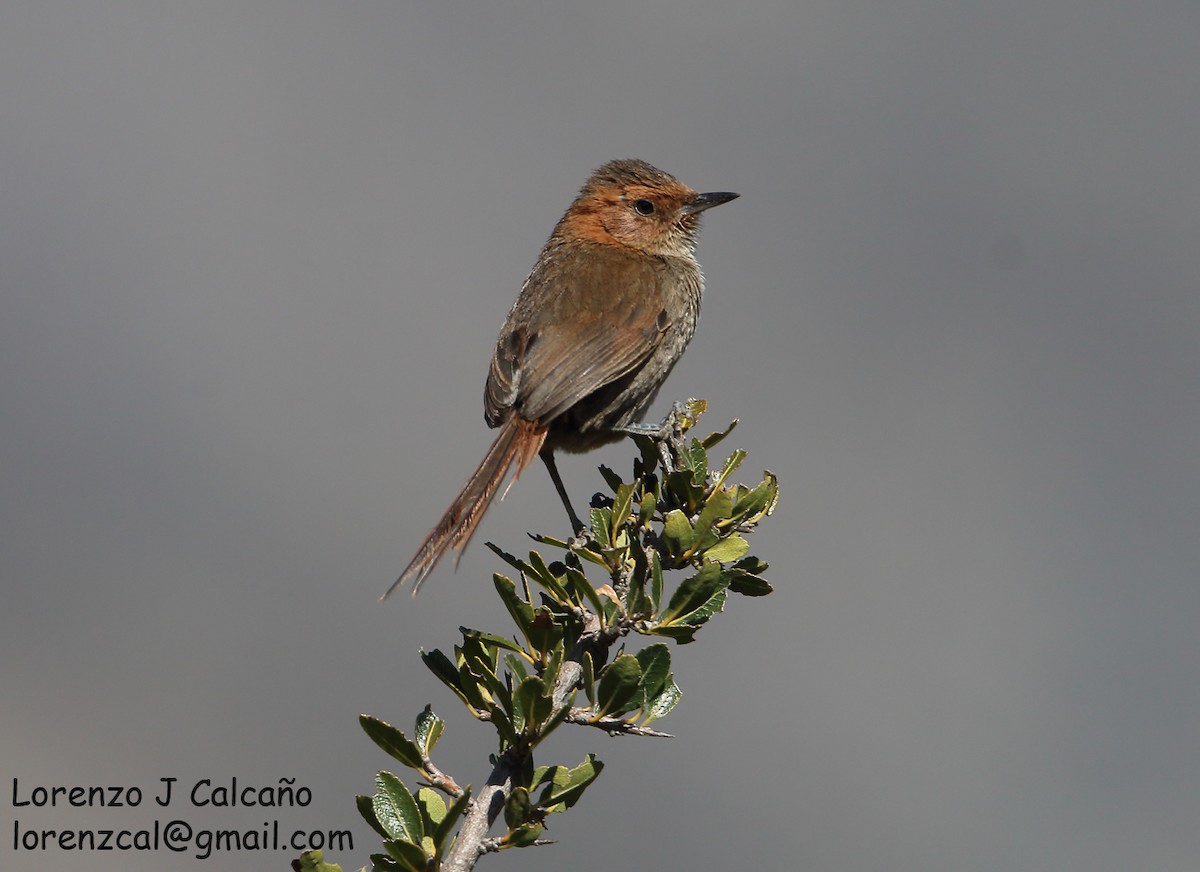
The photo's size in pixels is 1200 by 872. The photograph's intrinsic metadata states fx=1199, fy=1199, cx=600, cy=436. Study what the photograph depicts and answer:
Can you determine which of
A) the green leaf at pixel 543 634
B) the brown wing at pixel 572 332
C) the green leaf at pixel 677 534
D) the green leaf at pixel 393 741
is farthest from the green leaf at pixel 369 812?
the brown wing at pixel 572 332

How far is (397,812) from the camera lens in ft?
7.07

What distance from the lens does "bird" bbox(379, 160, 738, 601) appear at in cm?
441

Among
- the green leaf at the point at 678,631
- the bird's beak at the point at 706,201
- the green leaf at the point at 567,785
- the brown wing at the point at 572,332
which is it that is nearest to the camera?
the green leaf at the point at 567,785

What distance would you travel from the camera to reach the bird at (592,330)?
4414 mm

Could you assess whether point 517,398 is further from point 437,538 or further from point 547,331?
point 437,538

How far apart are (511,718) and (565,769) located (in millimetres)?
143

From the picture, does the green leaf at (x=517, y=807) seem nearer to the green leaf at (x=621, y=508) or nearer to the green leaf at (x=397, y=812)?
the green leaf at (x=397, y=812)

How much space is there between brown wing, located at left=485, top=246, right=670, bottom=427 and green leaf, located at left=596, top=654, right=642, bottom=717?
2.14 meters

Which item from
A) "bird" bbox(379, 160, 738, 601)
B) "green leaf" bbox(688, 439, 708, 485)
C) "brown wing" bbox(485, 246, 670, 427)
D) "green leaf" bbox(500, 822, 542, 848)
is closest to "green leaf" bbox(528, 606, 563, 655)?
"green leaf" bbox(500, 822, 542, 848)

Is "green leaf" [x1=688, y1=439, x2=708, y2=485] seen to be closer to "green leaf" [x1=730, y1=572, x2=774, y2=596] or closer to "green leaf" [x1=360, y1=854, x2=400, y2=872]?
"green leaf" [x1=730, y1=572, x2=774, y2=596]

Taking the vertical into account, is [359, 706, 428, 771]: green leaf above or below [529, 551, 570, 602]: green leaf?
below

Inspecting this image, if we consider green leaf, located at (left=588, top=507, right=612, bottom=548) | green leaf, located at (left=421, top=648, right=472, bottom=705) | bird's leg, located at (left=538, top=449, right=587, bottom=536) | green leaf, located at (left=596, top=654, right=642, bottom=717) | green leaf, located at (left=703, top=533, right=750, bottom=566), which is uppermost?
bird's leg, located at (left=538, top=449, right=587, bottom=536)

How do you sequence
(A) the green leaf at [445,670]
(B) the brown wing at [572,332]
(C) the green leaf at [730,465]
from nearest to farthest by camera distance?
(A) the green leaf at [445,670], (C) the green leaf at [730,465], (B) the brown wing at [572,332]

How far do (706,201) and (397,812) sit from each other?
14.8 ft
